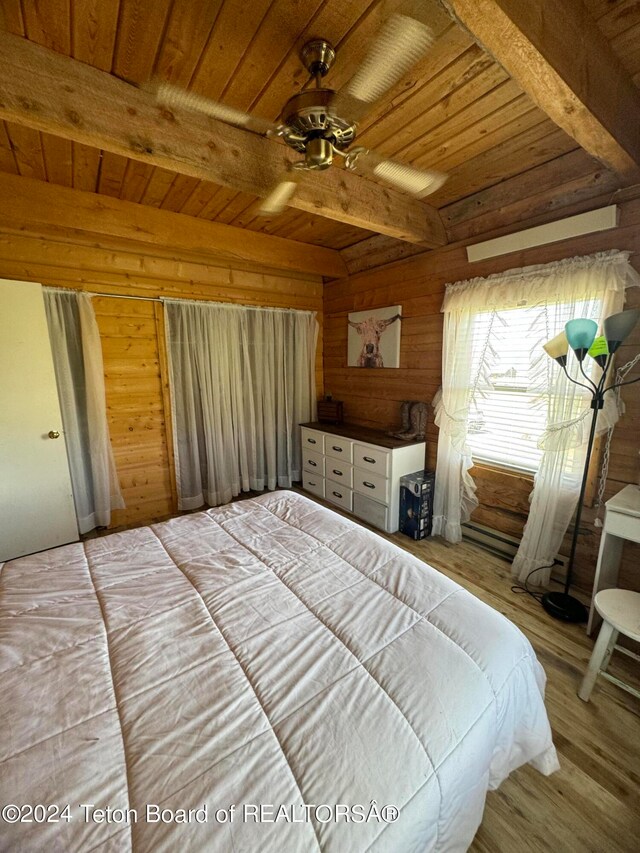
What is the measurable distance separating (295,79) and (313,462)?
9.79 ft

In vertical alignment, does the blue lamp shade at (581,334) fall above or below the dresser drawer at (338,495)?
above

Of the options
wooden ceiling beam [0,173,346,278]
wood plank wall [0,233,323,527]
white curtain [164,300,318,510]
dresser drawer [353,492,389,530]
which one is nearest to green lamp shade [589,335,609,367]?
dresser drawer [353,492,389,530]

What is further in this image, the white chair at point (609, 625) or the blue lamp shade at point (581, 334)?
the blue lamp shade at point (581, 334)

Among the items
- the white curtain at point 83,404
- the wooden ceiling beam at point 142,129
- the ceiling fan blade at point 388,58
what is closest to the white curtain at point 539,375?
the wooden ceiling beam at point 142,129

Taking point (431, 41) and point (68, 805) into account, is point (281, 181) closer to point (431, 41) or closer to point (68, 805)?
point (431, 41)

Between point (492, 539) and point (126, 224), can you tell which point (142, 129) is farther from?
point (492, 539)

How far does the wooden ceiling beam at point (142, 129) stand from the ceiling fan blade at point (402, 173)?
211mm

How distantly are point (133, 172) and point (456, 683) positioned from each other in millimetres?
2941

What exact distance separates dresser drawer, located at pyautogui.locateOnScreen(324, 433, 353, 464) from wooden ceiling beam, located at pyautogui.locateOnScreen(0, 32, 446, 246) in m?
1.83

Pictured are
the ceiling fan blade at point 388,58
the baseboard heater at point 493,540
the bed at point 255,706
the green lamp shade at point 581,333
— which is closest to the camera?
the bed at point 255,706

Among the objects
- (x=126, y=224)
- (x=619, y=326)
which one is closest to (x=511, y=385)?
(x=619, y=326)

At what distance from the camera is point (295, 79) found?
142 cm

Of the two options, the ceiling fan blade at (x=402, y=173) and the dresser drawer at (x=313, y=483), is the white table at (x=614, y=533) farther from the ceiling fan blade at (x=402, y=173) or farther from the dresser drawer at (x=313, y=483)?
the dresser drawer at (x=313, y=483)

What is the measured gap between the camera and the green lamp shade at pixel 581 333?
1808mm
